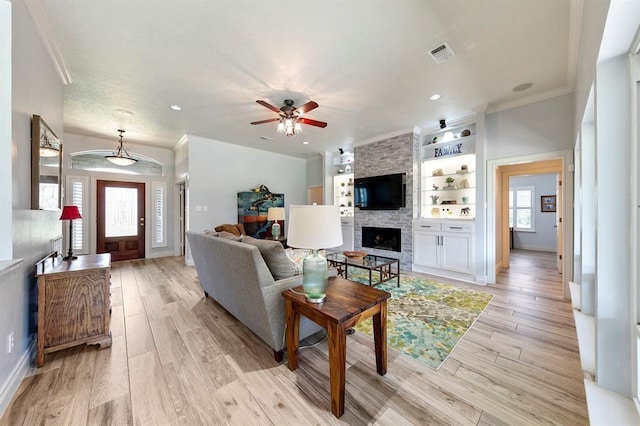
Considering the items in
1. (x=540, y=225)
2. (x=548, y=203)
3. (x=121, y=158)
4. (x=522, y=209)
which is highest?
(x=121, y=158)

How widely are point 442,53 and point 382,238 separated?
3702 millimetres

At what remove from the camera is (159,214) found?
630 centimetres

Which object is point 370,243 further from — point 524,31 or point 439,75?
point 524,31

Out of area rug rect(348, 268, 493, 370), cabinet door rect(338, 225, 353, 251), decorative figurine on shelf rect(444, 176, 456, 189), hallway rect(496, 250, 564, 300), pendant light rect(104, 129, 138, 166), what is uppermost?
pendant light rect(104, 129, 138, 166)

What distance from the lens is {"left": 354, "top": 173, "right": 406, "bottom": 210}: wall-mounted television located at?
497 centimetres

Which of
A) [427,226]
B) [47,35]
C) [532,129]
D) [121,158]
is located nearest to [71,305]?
[47,35]

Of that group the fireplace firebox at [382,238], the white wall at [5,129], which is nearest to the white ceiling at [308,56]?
the white wall at [5,129]

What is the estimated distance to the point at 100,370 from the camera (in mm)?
1890

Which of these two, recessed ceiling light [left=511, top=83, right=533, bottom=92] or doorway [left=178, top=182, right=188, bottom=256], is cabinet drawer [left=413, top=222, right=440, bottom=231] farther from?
doorway [left=178, top=182, right=188, bottom=256]

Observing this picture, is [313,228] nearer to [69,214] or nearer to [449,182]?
[69,214]

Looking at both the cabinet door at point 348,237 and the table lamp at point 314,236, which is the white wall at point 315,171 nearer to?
the cabinet door at point 348,237

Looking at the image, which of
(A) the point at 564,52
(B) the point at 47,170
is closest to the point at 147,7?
(B) the point at 47,170

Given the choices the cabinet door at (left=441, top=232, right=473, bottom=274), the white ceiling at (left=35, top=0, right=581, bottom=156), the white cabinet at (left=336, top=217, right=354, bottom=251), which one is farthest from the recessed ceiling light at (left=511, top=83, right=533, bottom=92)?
the white cabinet at (left=336, top=217, right=354, bottom=251)

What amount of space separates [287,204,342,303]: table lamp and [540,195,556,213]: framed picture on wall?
8.27 metres
